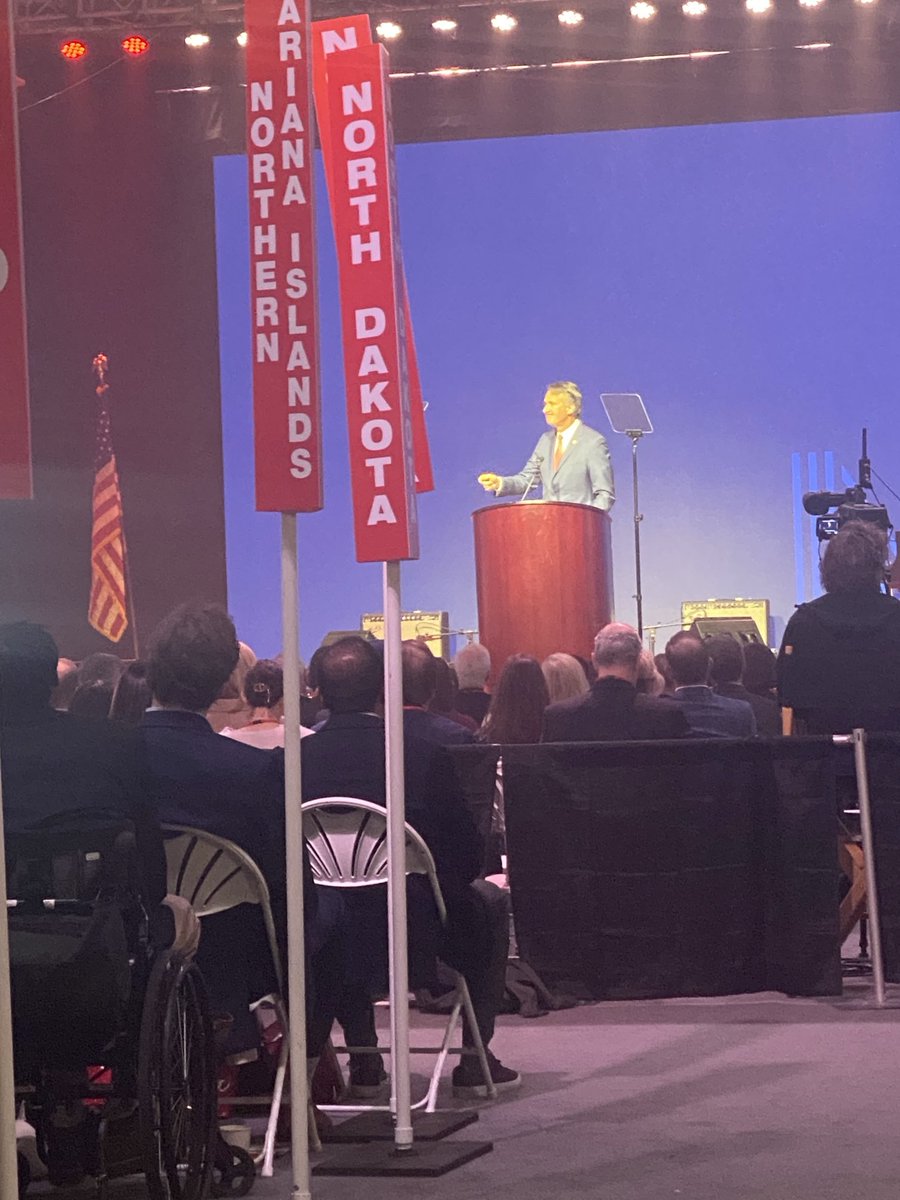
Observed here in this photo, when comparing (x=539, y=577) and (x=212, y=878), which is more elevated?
(x=539, y=577)

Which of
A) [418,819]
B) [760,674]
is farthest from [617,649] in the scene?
[760,674]

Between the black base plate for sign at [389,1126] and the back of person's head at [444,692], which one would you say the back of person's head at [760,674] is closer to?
the back of person's head at [444,692]

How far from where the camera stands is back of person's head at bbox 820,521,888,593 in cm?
619

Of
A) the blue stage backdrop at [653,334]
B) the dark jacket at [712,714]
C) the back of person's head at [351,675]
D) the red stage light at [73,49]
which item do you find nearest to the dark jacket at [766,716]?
the dark jacket at [712,714]

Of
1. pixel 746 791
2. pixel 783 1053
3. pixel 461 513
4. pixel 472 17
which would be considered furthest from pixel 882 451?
pixel 783 1053

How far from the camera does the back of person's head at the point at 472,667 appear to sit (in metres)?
7.78

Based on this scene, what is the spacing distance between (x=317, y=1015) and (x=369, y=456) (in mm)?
1213

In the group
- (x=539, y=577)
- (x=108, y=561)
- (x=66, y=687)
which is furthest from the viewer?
(x=108, y=561)

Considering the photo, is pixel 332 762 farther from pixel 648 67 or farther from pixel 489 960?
pixel 648 67

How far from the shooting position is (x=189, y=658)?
3.76 meters

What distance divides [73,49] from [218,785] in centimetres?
996

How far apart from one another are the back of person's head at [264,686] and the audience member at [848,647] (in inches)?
69.6

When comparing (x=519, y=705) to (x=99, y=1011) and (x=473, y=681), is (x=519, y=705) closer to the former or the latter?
(x=473, y=681)

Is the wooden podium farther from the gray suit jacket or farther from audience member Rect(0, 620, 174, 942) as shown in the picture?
audience member Rect(0, 620, 174, 942)
